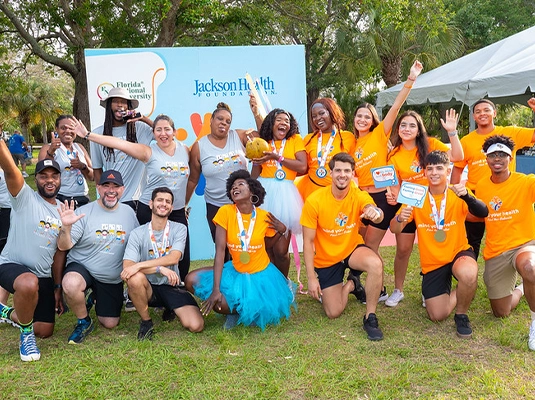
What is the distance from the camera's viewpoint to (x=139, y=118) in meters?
5.31

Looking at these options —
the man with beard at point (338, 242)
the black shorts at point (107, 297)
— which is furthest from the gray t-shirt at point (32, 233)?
the man with beard at point (338, 242)

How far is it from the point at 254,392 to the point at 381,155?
9.02ft

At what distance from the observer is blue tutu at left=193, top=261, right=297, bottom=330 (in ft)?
14.9

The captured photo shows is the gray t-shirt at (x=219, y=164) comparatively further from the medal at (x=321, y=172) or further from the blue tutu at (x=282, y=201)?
the medal at (x=321, y=172)

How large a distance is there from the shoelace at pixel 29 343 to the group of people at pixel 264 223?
0.04ft

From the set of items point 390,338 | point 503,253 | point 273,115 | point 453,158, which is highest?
point 273,115

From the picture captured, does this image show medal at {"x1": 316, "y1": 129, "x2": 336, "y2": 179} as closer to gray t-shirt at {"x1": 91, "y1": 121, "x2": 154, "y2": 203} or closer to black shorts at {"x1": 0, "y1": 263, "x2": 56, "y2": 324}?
gray t-shirt at {"x1": 91, "y1": 121, "x2": 154, "y2": 203}

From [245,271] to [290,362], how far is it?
106 centimetres

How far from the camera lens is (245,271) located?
4.70m

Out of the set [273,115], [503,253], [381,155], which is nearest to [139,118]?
[273,115]

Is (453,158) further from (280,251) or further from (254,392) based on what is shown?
(254,392)

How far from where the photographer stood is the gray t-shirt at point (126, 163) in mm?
5262

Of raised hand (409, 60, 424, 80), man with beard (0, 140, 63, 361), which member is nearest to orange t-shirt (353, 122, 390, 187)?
raised hand (409, 60, 424, 80)

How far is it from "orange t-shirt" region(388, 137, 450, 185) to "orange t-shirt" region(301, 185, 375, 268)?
1.57 ft
